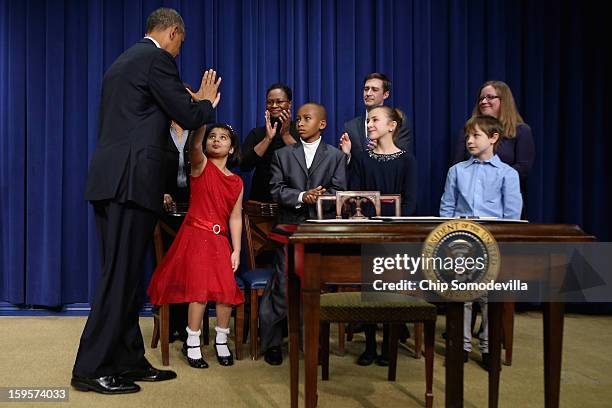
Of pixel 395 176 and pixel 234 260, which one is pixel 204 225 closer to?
pixel 234 260

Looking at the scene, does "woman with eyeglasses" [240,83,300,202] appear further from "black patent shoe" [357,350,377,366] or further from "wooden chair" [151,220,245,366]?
"black patent shoe" [357,350,377,366]

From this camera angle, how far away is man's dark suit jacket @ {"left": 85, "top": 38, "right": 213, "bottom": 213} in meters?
2.66

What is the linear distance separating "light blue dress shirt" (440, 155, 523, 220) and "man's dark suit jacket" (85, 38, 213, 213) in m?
1.41

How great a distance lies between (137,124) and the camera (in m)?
2.70

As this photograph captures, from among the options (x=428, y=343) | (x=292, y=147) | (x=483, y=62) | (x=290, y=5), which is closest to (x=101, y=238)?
(x=292, y=147)

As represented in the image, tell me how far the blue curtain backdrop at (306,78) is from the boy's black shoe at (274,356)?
189cm

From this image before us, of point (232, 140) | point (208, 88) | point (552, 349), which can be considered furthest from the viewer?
point (232, 140)

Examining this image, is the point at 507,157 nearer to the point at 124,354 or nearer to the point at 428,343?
the point at 428,343

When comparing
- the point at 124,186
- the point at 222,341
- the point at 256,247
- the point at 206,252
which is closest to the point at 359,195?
the point at 124,186

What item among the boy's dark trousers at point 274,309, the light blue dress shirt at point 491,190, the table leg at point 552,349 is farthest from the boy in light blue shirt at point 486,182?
the table leg at point 552,349

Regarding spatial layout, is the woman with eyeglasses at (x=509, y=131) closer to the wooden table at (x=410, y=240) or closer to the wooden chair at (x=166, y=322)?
the wooden chair at (x=166, y=322)

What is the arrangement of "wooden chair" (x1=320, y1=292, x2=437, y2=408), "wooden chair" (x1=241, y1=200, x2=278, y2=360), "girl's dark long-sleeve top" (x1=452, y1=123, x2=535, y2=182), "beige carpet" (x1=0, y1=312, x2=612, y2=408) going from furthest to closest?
"girl's dark long-sleeve top" (x1=452, y1=123, x2=535, y2=182) → "wooden chair" (x1=241, y1=200, x2=278, y2=360) → "beige carpet" (x1=0, y1=312, x2=612, y2=408) → "wooden chair" (x1=320, y1=292, x2=437, y2=408)

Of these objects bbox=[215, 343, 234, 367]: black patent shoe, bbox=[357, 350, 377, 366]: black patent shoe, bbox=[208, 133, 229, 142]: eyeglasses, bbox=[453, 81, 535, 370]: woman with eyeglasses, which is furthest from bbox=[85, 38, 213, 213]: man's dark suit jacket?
bbox=[453, 81, 535, 370]: woman with eyeglasses

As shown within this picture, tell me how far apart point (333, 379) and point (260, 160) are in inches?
60.0
